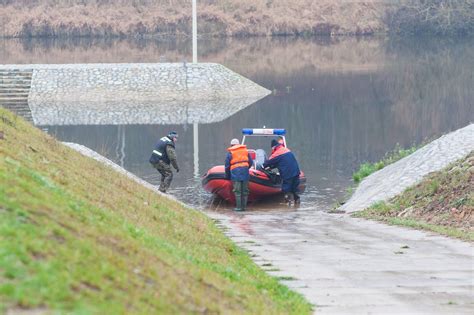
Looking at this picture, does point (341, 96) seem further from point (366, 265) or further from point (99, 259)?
point (99, 259)

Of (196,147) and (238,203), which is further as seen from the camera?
(196,147)

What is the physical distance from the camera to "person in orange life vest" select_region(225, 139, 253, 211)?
1991 cm

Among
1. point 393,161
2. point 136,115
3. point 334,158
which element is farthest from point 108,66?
point 393,161

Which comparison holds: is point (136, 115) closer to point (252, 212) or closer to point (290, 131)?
point (290, 131)

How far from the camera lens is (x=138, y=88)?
1764 inches

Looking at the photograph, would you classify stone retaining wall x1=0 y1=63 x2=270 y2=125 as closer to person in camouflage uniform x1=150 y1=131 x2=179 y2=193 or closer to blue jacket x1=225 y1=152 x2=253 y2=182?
person in camouflage uniform x1=150 y1=131 x2=179 y2=193

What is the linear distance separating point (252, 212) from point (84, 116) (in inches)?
803

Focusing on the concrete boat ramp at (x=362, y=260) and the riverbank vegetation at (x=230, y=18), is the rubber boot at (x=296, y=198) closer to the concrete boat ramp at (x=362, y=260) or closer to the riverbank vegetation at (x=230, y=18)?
→ the concrete boat ramp at (x=362, y=260)

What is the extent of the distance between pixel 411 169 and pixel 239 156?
334 cm

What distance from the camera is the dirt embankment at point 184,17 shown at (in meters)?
75.1

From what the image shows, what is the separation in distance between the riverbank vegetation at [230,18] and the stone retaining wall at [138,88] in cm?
2978

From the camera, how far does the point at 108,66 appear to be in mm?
45781

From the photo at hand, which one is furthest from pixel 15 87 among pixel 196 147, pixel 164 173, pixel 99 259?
pixel 99 259

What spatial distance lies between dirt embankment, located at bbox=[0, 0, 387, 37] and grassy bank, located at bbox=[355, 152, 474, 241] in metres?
60.5
